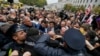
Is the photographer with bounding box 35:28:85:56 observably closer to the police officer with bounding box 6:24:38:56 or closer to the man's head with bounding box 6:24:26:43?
the police officer with bounding box 6:24:38:56

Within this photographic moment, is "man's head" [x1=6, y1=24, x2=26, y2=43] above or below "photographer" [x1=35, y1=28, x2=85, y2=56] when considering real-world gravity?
below

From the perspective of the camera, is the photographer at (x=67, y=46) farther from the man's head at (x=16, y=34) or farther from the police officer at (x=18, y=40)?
the man's head at (x=16, y=34)

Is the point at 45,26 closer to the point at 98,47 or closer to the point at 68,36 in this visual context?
the point at 98,47

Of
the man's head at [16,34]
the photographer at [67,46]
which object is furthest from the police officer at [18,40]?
the photographer at [67,46]

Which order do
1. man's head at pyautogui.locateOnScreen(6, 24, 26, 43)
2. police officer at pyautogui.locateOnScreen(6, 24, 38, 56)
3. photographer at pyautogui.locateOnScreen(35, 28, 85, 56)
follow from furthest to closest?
man's head at pyautogui.locateOnScreen(6, 24, 26, 43)
police officer at pyautogui.locateOnScreen(6, 24, 38, 56)
photographer at pyautogui.locateOnScreen(35, 28, 85, 56)

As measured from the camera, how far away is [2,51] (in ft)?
16.9

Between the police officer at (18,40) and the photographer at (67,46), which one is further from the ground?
the photographer at (67,46)

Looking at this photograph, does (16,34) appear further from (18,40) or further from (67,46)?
(67,46)

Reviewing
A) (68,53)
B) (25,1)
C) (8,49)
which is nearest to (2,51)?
(8,49)

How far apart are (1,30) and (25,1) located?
12474 centimetres

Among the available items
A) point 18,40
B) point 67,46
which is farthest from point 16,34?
point 67,46

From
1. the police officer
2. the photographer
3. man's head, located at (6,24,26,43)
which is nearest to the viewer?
the photographer

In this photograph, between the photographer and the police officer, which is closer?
the photographer

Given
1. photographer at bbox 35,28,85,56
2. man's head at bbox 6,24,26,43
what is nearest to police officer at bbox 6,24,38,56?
man's head at bbox 6,24,26,43
